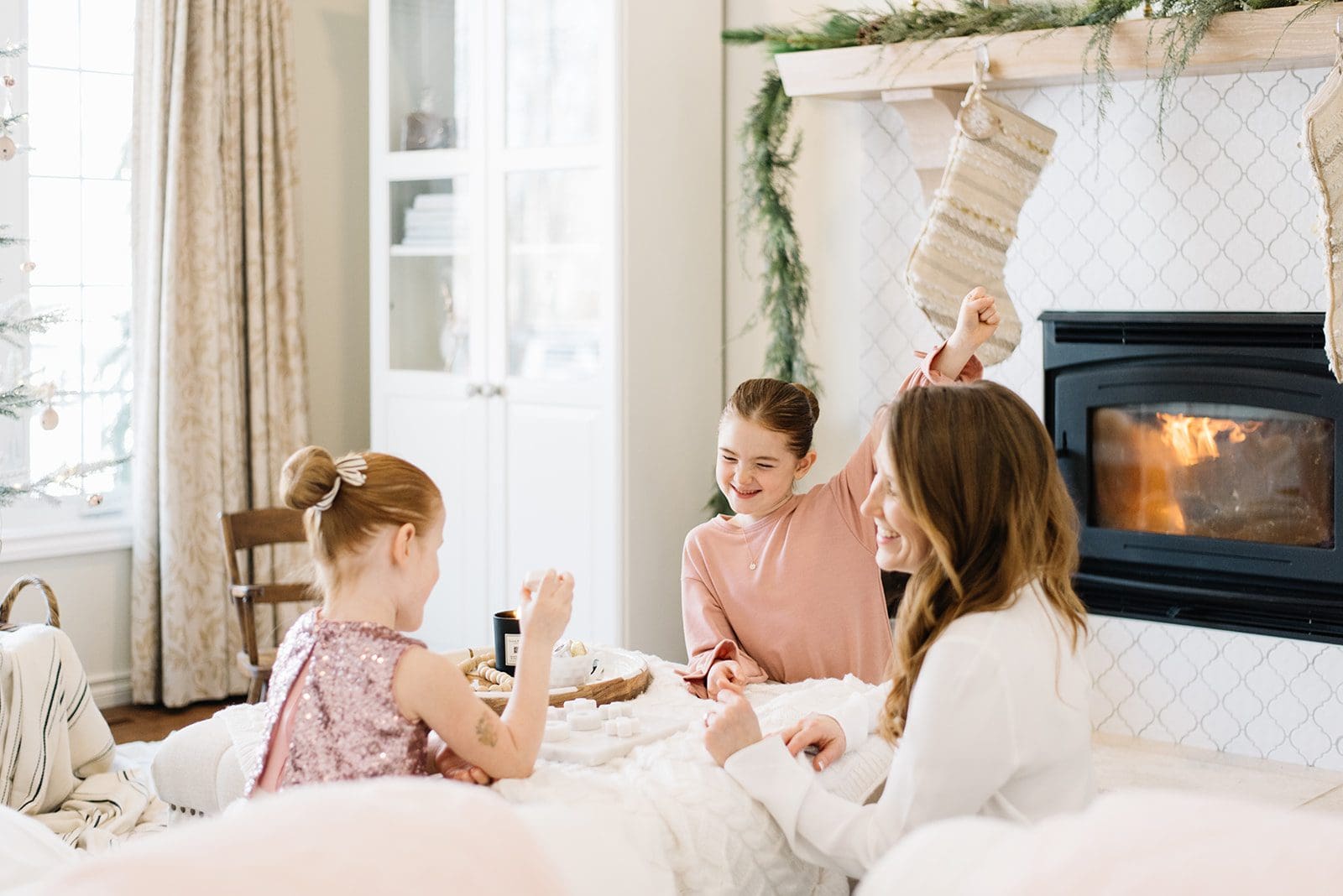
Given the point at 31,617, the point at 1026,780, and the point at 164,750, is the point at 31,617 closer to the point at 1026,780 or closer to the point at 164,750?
the point at 164,750

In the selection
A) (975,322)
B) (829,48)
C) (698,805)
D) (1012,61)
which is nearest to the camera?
(698,805)

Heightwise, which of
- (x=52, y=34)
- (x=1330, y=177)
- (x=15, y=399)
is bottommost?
(x=15, y=399)

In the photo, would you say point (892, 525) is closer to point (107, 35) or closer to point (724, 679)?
point (724, 679)

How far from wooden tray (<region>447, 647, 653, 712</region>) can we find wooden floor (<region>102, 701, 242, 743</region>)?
2221 millimetres

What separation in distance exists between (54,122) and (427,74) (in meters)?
1.08

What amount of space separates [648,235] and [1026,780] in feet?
8.53

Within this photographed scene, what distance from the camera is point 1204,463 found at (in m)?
3.42

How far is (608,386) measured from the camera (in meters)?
3.79

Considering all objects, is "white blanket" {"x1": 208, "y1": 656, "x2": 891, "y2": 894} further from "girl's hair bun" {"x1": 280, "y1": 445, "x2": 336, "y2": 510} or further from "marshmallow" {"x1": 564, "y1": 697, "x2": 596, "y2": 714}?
"girl's hair bun" {"x1": 280, "y1": 445, "x2": 336, "y2": 510}

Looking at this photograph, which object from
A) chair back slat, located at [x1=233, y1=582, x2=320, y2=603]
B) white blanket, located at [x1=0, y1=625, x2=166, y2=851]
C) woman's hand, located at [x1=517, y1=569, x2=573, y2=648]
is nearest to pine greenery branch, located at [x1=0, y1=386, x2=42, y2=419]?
white blanket, located at [x1=0, y1=625, x2=166, y2=851]

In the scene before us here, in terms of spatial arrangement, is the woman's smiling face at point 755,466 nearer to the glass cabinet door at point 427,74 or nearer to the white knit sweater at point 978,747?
the white knit sweater at point 978,747

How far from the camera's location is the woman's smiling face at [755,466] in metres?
2.14

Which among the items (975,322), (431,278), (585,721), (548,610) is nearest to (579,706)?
(585,721)

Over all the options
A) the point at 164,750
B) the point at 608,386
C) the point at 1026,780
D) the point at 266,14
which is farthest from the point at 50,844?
the point at 266,14
